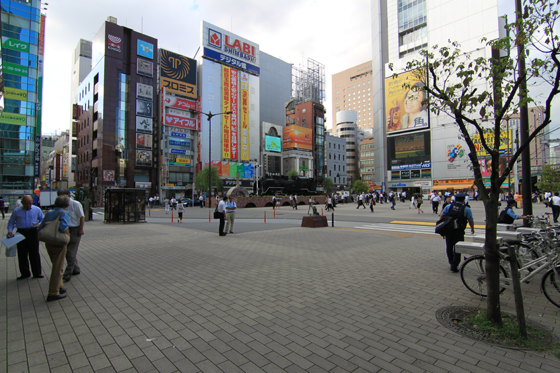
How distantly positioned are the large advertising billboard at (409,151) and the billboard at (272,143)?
28.9 m

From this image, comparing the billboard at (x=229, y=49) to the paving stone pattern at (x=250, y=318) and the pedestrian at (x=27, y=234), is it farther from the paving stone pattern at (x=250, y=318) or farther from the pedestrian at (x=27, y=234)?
the paving stone pattern at (x=250, y=318)

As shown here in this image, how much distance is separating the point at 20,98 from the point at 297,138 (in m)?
58.8

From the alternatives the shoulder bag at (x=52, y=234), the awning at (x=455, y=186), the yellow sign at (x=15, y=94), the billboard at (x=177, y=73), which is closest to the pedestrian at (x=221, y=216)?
the shoulder bag at (x=52, y=234)

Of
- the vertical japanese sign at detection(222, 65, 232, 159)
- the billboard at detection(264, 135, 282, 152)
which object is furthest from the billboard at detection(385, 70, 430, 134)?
the vertical japanese sign at detection(222, 65, 232, 159)

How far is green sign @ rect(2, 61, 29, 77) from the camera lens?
4577cm

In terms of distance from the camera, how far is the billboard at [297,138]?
81562mm

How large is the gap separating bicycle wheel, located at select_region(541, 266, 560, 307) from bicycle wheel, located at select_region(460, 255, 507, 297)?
741 millimetres

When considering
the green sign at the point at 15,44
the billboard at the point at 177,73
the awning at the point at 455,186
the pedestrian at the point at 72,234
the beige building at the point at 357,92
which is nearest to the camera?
the pedestrian at the point at 72,234

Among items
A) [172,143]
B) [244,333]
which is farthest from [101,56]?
[244,333]

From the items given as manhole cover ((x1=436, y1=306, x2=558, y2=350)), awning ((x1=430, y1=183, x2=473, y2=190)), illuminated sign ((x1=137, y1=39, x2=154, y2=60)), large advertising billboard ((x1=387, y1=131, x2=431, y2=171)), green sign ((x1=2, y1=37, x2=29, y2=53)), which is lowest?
manhole cover ((x1=436, y1=306, x2=558, y2=350))

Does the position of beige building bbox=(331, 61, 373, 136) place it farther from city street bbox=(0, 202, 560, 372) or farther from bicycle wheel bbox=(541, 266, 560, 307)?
bicycle wheel bbox=(541, 266, 560, 307)

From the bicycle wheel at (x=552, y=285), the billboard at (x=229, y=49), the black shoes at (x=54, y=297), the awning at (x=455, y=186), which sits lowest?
the black shoes at (x=54, y=297)

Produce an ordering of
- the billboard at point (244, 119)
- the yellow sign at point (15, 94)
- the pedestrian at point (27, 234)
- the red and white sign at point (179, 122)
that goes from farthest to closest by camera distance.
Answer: the billboard at point (244, 119) → the red and white sign at point (179, 122) → the yellow sign at point (15, 94) → the pedestrian at point (27, 234)

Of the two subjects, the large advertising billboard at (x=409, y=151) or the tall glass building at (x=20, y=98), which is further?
the large advertising billboard at (x=409, y=151)
